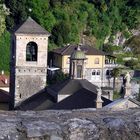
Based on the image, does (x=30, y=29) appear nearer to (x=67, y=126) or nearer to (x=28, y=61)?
(x=28, y=61)

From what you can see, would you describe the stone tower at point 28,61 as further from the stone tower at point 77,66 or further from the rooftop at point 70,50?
the rooftop at point 70,50

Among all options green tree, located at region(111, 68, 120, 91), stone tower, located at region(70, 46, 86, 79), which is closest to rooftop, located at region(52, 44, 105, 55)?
green tree, located at region(111, 68, 120, 91)

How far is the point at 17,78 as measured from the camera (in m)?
26.0

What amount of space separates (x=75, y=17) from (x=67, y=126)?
4384 centimetres

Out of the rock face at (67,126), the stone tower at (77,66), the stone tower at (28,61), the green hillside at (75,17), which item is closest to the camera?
the rock face at (67,126)

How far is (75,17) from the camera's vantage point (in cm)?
4844


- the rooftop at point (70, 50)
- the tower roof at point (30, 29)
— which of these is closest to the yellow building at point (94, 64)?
the rooftop at point (70, 50)

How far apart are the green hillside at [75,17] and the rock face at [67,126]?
3544 cm

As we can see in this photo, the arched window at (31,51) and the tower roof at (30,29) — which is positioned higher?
the tower roof at (30,29)

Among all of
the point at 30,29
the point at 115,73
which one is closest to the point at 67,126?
the point at 30,29

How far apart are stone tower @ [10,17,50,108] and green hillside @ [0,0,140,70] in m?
14.1

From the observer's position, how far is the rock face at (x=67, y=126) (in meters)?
4.67

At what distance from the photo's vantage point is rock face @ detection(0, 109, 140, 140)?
467 centimetres

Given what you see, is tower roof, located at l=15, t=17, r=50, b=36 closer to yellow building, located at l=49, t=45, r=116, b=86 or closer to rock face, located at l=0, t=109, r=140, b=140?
yellow building, located at l=49, t=45, r=116, b=86
